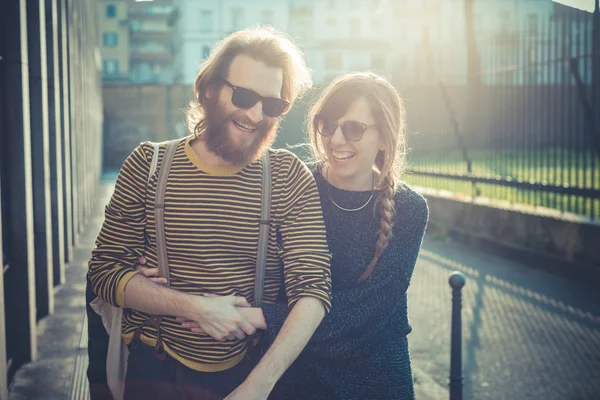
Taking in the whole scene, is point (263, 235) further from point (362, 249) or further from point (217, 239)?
point (362, 249)

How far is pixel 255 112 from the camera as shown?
229 cm

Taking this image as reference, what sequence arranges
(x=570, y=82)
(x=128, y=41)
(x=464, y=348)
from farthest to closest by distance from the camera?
(x=128, y=41), (x=570, y=82), (x=464, y=348)

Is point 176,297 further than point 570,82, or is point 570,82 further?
point 570,82

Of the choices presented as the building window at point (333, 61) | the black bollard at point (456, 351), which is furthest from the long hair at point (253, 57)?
the building window at point (333, 61)

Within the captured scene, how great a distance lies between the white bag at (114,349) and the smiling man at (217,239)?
3 centimetres

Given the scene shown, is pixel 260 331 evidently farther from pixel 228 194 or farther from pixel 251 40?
pixel 251 40

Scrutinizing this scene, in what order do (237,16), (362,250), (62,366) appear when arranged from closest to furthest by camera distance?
(362,250) → (62,366) → (237,16)

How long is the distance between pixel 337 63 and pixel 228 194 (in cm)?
6420

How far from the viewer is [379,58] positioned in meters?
67.2

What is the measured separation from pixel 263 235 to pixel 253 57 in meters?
0.56

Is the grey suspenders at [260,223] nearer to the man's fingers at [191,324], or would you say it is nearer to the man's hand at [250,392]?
the man's fingers at [191,324]

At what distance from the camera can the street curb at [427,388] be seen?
476cm

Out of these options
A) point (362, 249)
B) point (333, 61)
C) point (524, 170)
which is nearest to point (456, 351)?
point (362, 249)

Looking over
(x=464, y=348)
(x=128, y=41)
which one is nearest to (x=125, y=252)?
(x=464, y=348)
